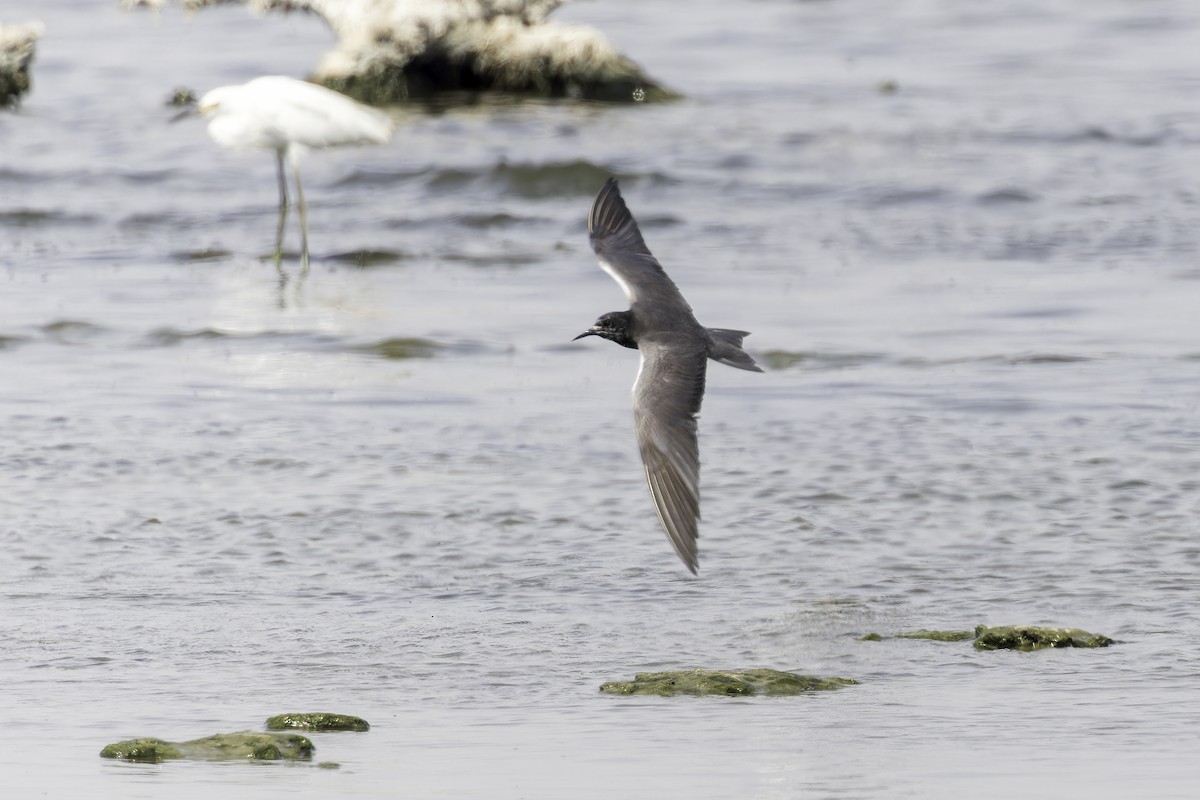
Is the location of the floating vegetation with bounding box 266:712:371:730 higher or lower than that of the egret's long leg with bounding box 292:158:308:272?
lower

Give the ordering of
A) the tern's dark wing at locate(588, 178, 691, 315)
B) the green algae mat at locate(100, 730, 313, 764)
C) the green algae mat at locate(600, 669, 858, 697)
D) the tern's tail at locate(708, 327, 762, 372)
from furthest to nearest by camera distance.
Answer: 1. the tern's dark wing at locate(588, 178, 691, 315)
2. the tern's tail at locate(708, 327, 762, 372)
3. the green algae mat at locate(600, 669, 858, 697)
4. the green algae mat at locate(100, 730, 313, 764)

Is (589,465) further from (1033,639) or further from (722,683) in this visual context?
(722,683)

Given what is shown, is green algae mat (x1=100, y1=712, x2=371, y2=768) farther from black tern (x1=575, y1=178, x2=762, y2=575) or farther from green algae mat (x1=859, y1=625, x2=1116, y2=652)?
green algae mat (x1=859, y1=625, x2=1116, y2=652)

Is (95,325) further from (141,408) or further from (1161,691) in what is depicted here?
(1161,691)

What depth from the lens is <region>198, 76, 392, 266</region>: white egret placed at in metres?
13.1

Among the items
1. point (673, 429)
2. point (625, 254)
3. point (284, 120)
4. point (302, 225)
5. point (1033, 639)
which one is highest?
point (284, 120)

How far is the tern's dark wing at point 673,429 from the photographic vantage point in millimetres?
5484

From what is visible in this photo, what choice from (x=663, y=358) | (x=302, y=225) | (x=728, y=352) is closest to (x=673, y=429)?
(x=663, y=358)

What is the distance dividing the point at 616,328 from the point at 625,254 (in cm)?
60

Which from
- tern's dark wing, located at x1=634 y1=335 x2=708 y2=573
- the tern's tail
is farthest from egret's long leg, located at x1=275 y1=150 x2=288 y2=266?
tern's dark wing, located at x1=634 y1=335 x2=708 y2=573

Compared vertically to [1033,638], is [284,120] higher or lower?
higher

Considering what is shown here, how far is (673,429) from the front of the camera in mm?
5820

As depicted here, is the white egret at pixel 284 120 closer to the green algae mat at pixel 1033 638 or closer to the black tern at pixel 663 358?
the black tern at pixel 663 358

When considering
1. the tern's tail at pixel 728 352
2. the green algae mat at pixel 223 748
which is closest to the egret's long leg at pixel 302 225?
the tern's tail at pixel 728 352
